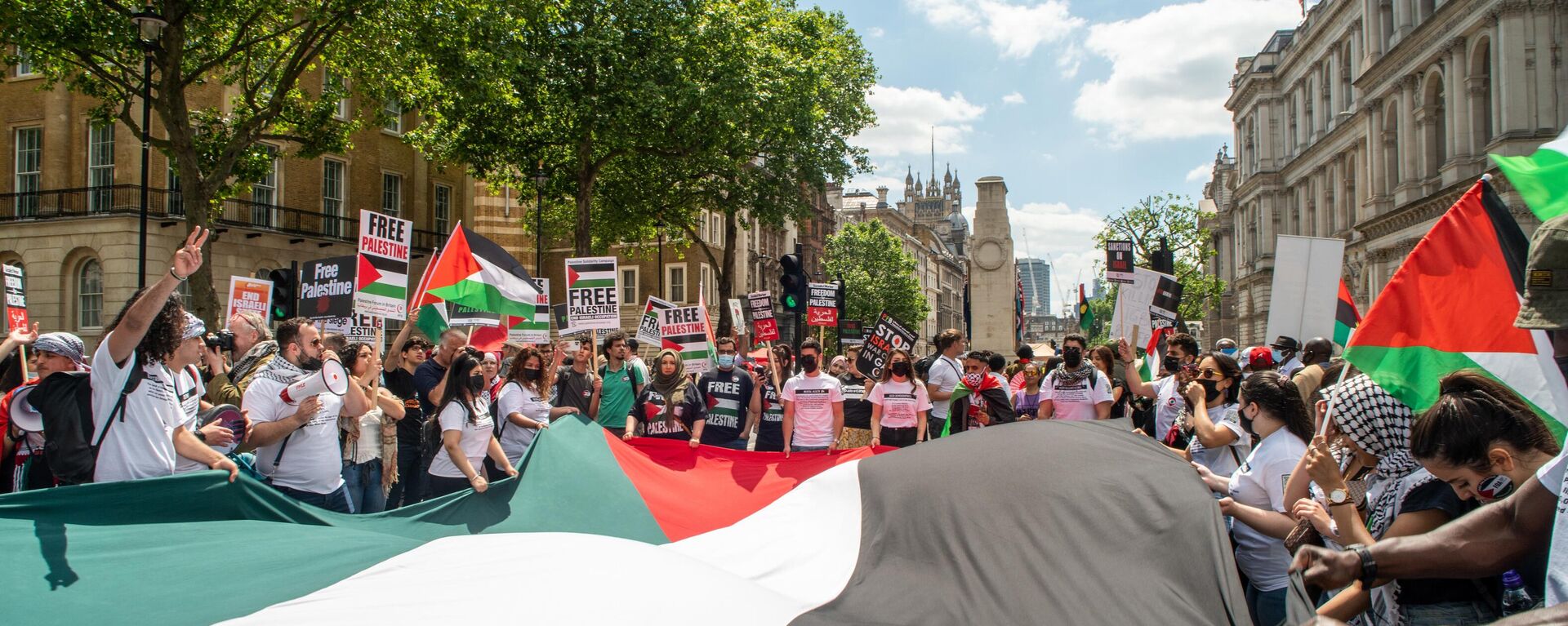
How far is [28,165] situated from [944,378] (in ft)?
99.0

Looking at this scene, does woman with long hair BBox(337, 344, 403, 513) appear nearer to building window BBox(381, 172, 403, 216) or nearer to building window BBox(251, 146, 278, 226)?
building window BBox(251, 146, 278, 226)

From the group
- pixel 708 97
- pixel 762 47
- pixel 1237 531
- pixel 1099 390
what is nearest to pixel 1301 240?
pixel 1099 390

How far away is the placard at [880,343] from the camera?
49.8 feet

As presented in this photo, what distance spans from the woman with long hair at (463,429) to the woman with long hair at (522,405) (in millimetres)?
731

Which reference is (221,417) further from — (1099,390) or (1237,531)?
(1099,390)

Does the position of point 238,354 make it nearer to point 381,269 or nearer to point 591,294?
point 381,269

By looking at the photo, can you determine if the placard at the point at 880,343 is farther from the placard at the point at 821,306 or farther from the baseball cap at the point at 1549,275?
the baseball cap at the point at 1549,275

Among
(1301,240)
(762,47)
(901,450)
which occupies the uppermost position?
(762,47)

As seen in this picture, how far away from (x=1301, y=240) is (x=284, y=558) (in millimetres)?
9405

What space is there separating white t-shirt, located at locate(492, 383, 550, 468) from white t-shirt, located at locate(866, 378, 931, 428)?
380 centimetres

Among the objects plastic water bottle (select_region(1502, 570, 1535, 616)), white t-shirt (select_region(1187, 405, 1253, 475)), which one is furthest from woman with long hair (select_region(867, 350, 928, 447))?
plastic water bottle (select_region(1502, 570, 1535, 616))

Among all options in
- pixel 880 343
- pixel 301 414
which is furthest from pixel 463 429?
pixel 880 343

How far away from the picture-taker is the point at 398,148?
1469 inches

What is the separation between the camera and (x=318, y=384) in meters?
6.28
